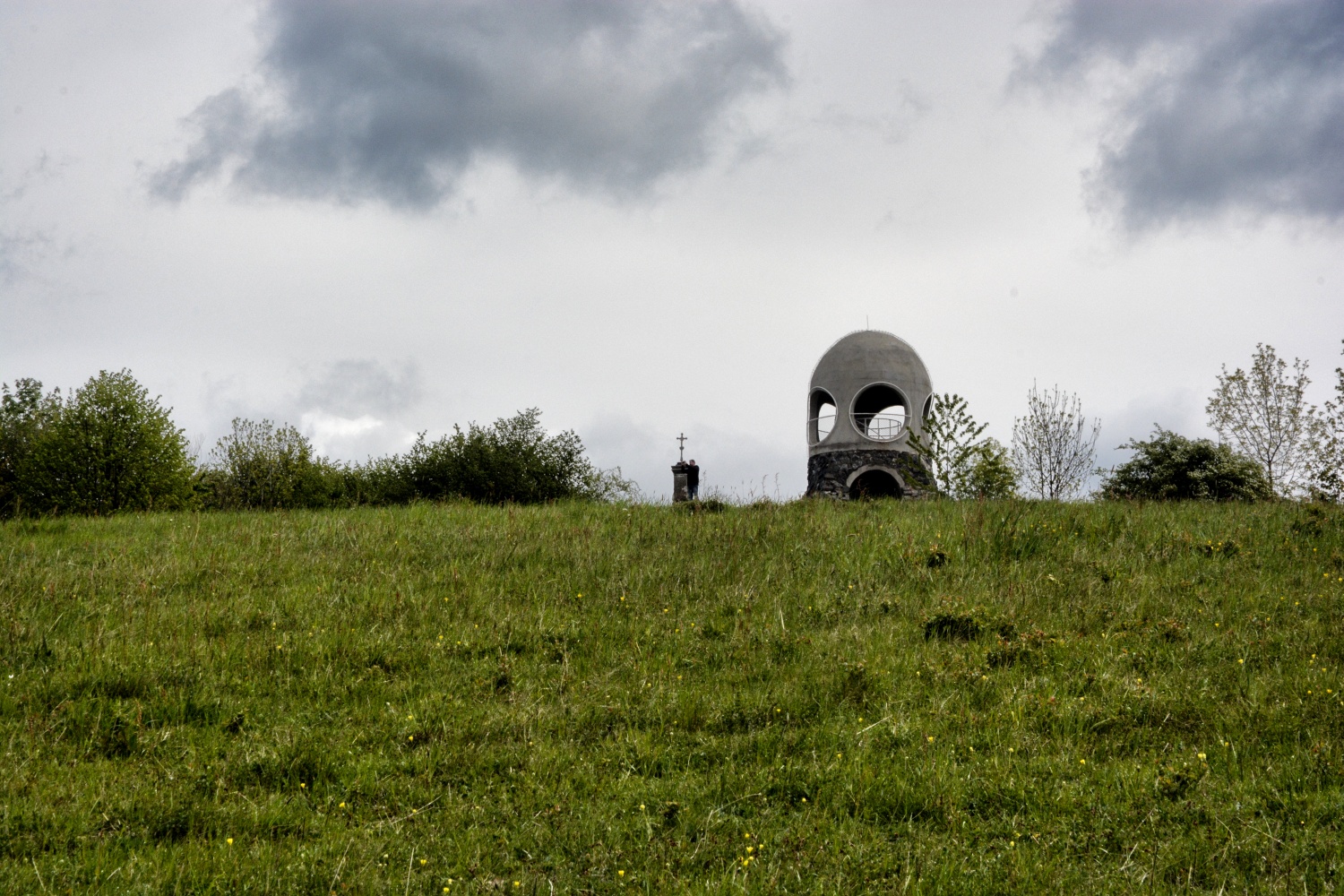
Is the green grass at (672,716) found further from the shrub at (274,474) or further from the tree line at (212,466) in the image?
the shrub at (274,474)

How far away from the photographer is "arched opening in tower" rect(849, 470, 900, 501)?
3312cm

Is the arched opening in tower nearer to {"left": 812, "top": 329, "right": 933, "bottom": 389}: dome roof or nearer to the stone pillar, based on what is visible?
{"left": 812, "top": 329, "right": 933, "bottom": 389}: dome roof

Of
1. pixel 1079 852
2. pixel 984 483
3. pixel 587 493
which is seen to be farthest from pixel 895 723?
pixel 587 493

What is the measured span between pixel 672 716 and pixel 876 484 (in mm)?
29001

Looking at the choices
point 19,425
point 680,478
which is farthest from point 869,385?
point 19,425

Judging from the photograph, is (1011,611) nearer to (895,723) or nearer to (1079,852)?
(895,723)

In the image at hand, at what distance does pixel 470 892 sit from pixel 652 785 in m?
1.54

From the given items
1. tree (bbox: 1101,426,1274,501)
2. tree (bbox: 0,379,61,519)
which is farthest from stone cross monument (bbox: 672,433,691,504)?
tree (bbox: 0,379,61,519)

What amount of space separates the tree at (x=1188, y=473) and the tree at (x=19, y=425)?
44.8 meters

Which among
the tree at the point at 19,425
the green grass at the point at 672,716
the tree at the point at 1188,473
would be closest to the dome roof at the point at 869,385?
the tree at the point at 1188,473

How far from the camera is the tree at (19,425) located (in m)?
38.2

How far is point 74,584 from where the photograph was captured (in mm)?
9523

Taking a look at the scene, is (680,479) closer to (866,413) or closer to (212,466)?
(866,413)

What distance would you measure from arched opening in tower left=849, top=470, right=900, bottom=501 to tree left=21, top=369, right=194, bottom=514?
88.2ft
